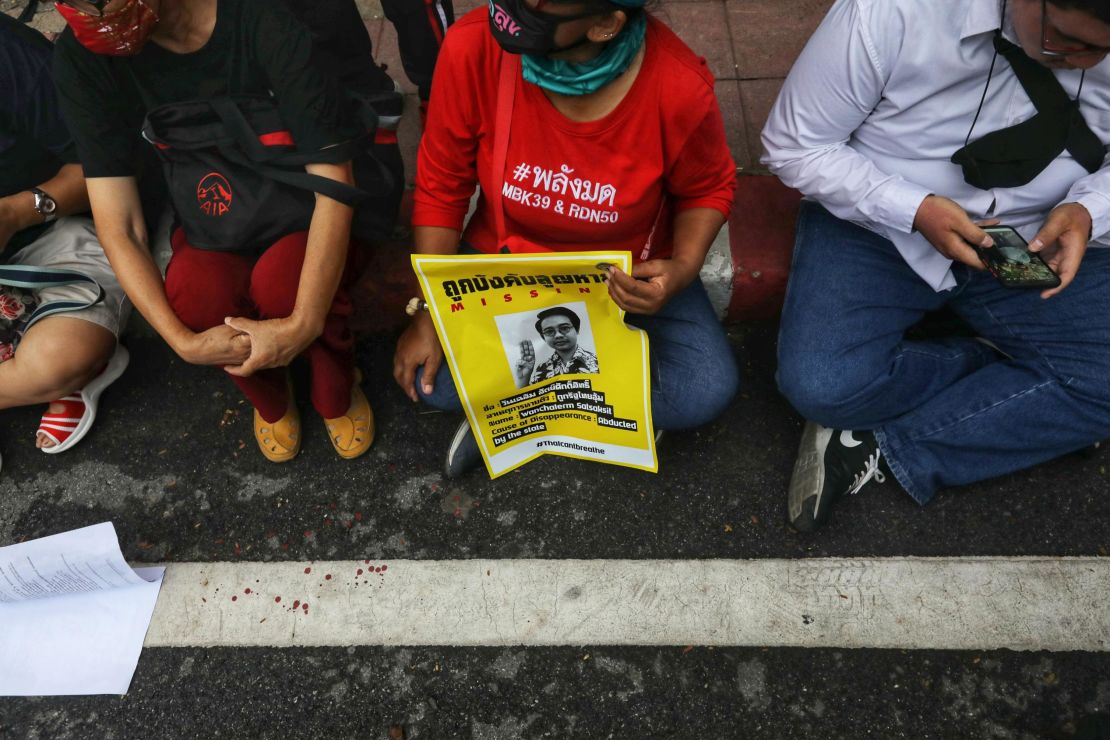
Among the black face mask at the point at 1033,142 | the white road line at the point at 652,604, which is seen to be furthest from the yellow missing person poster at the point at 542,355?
the black face mask at the point at 1033,142

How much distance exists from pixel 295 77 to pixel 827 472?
71.2 inches

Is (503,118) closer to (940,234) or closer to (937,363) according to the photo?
(940,234)

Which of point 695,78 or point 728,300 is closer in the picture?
point 695,78

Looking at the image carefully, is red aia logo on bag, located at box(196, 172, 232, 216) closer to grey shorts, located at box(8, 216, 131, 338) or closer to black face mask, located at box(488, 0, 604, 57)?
grey shorts, located at box(8, 216, 131, 338)

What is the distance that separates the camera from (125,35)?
1557 millimetres

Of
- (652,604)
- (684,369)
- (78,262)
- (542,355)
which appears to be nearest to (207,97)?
(78,262)

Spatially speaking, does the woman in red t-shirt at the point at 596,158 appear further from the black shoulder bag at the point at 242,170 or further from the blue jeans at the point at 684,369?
the black shoulder bag at the point at 242,170

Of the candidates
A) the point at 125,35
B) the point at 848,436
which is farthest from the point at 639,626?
the point at 125,35

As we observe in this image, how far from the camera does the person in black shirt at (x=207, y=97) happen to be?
169cm

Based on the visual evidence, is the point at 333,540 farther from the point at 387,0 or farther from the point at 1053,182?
the point at 1053,182

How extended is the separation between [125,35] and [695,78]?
1.29 m

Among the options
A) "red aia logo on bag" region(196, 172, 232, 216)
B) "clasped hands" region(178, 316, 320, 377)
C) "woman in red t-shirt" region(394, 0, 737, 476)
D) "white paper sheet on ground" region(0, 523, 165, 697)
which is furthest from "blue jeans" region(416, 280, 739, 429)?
"white paper sheet on ground" region(0, 523, 165, 697)

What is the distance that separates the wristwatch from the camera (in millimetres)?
2082

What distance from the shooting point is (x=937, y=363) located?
6.93ft
